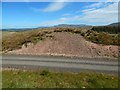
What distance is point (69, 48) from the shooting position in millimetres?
31547

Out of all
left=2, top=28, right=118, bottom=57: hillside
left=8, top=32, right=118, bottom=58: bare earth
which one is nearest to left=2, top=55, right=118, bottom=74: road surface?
left=8, top=32, right=118, bottom=58: bare earth

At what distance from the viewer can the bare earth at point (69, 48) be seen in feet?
95.8

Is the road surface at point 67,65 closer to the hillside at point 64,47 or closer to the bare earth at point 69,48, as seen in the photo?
the bare earth at point 69,48

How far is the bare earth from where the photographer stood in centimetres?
2920

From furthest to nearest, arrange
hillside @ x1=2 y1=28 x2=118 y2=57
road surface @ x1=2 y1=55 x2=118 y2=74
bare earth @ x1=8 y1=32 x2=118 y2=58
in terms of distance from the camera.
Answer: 1. hillside @ x1=2 y1=28 x2=118 y2=57
2. bare earth @ x1=8 y1=32 x2=118 y2=58
3. road surface @ x1=2 y1=55 x2=118 y2=74

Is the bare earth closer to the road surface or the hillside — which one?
the hillside

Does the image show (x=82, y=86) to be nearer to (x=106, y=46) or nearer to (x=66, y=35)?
(x=106, y=46)

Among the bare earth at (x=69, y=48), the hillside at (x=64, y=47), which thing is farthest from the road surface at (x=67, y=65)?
the hillside at (x=64, y=47)

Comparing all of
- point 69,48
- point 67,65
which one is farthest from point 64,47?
point 67,65

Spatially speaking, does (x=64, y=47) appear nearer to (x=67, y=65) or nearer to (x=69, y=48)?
(x=69, y=48)

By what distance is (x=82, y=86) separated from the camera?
10.2m

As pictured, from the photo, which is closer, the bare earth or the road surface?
the road surface

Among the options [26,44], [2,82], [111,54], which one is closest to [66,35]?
[26,44]

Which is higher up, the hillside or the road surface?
the hillside
